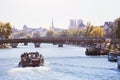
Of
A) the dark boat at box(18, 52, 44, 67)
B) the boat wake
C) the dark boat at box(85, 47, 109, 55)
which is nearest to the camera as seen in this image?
the boat wake

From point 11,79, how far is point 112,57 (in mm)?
39673

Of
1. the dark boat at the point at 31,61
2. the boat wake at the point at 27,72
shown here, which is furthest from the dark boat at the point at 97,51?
the boat wake at the point at 27,72

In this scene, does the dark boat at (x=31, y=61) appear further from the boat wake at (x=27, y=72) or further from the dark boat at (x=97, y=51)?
the dark boat at (x=97, y=51)

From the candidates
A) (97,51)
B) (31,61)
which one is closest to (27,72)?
(31,61)

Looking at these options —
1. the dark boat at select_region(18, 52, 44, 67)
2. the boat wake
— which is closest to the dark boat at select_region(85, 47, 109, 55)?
the dark boat at select_region(18, 52, 44, 67)

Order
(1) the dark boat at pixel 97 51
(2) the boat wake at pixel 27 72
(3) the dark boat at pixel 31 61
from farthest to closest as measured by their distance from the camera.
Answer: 1. (1) the dark boat at pixel 97 51
2. (3) the dark boat at pixel 31 61
3. (2) the boat wake at pixel 27 72

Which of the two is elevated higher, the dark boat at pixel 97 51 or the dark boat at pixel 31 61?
the dark boat at pixel 97 51

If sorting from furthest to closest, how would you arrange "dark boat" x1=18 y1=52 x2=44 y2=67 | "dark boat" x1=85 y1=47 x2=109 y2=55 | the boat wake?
"dark boat" x1=85 y1=47 x2=109 y2=55 < "dark boat" x1=18 y1=52 x2=44 y2=67 < the boat wake

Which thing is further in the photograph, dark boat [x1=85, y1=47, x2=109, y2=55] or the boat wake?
dark boat [x1=85, y1=47, x2=109, y2=55]

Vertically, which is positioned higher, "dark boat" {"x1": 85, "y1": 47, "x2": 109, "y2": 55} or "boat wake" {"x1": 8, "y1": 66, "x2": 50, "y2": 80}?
"dark boat" {"x1": 85, "y1": 47, "x2": 109, "y2": 55}

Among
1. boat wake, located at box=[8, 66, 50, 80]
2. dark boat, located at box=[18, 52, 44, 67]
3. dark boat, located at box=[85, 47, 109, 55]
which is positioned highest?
dark boat, located at box=[85, 47, 109, 55]

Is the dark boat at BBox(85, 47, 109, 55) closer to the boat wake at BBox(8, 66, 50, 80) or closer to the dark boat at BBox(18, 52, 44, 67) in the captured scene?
the dark boat at BBox(18, 52, 44, 67)

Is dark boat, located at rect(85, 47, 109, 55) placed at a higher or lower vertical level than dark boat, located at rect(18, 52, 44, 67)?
higher

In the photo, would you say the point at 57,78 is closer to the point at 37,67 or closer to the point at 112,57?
the point at 37,67
